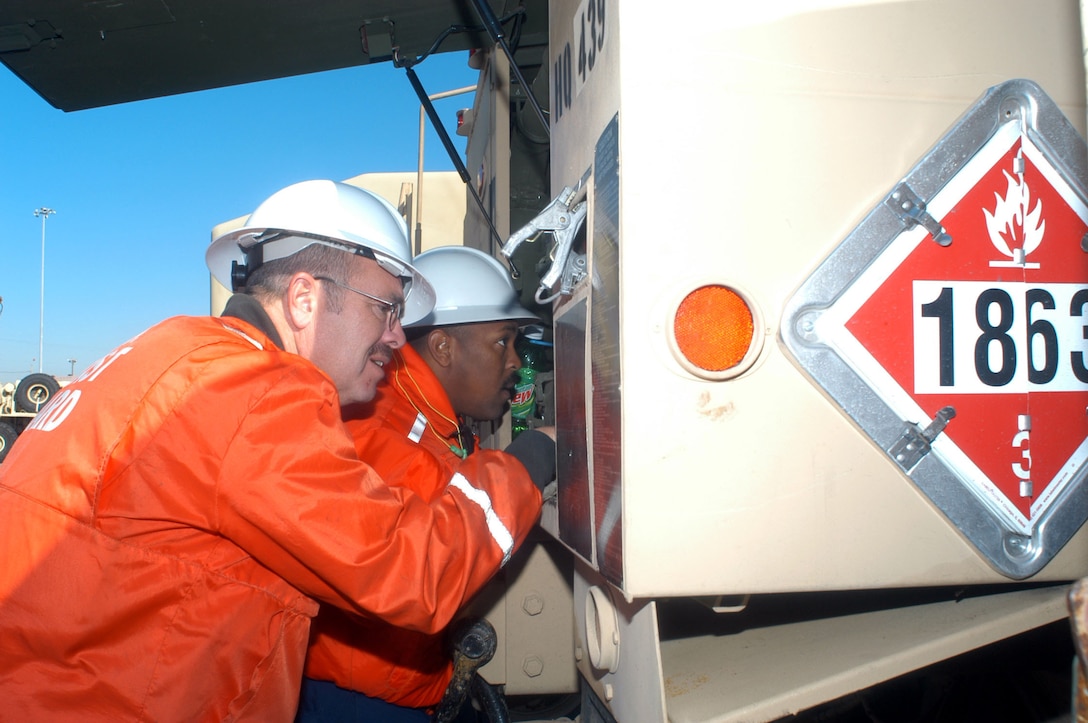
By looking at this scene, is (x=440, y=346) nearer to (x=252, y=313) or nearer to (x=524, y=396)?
(x=524, y=396)

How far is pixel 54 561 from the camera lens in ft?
4.69

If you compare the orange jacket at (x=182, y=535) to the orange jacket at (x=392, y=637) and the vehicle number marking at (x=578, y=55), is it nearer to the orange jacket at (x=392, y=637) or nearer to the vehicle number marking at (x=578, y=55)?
the orange jacket at (x=392, y=637)

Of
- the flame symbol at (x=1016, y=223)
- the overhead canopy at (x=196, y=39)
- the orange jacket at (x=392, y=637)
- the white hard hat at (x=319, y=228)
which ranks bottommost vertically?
the orange jacket at (x=392, y=637)

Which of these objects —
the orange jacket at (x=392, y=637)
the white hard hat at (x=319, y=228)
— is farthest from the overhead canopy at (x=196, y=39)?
the orange jacket at (x=392, y=637)

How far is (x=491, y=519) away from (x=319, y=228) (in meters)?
0.88

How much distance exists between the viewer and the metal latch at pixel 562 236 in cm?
162

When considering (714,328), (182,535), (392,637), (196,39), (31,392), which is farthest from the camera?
(31,392)

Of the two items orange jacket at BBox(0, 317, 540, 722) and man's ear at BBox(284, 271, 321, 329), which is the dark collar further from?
orange jacket at BBox(0, 317, 540, 722)

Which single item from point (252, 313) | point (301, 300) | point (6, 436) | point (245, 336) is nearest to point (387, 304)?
point (301, 300)

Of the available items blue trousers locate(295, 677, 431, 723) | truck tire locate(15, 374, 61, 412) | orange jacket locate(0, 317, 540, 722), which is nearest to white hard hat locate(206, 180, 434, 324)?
orange jacket locate(0, 317, 540, 722)

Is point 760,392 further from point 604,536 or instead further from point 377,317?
point 377,317

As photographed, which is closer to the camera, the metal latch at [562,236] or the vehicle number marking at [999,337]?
the vehicle number marking at [999,337]

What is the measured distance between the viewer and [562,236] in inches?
65.4

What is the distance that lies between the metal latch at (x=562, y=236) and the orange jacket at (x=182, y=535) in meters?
0.51
